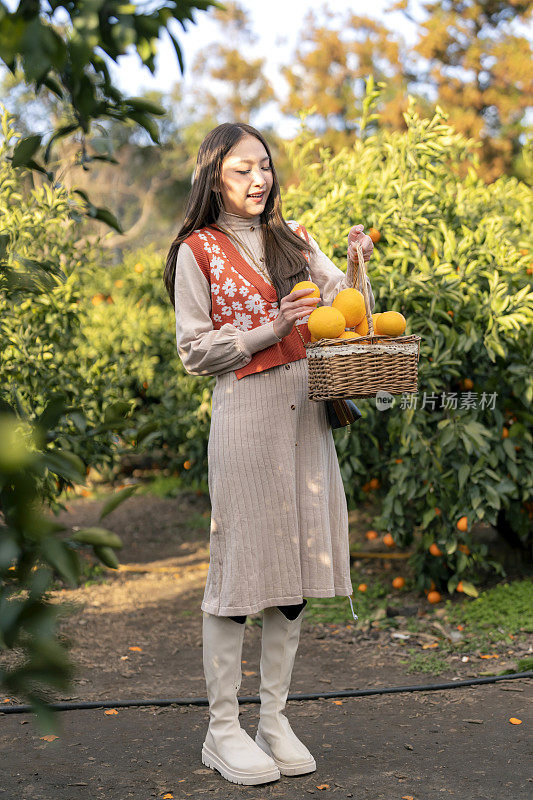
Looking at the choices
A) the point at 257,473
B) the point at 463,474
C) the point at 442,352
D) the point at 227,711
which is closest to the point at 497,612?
the point at 463,474

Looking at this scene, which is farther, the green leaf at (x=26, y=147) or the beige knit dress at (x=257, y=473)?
the beige knit dress at (x=257, y=473)

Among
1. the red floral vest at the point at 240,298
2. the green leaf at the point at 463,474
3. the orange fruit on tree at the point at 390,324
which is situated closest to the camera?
the orange fruit on tree at the point at 390,324

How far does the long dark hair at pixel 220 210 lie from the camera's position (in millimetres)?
2537

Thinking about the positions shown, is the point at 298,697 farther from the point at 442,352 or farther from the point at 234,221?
the point at 234,221

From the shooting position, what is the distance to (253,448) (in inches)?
97.0

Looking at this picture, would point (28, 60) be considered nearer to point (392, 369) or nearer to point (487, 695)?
point (392, 369)

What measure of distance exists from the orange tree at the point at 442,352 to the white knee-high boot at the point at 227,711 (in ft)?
5.33

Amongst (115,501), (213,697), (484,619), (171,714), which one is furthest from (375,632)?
(115,501)

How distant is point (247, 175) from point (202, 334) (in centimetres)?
50

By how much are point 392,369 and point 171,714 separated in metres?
1.57

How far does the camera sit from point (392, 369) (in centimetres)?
232

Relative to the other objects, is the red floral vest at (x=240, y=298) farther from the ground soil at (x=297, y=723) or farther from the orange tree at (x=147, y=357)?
the orange tree at (x=147, y=357)

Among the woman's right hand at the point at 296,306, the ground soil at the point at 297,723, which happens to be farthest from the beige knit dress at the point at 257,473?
the ground soil at the point at 297,723

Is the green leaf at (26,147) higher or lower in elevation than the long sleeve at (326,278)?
higher
